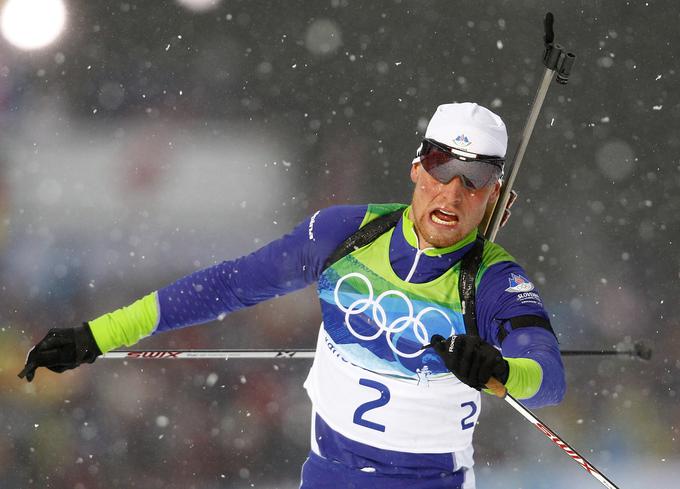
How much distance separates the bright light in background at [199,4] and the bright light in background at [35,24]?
0.84 metres

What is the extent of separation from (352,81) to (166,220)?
154 cm

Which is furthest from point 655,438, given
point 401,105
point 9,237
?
point 9,237

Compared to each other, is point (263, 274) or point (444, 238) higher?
point (444, 238)

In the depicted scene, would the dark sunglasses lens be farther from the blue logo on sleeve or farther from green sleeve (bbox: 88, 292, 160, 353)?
green sleeve (bbox: 88, 292, 160, 353)

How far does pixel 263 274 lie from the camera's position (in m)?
3.18

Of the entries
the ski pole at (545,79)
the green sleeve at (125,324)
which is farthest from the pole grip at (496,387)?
the green sleeve at (125,324)

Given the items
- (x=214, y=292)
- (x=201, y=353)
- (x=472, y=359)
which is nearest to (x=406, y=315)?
(x=472, y=359)

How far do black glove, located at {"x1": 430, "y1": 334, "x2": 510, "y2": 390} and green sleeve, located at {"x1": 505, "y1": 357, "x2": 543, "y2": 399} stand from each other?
0.08 m

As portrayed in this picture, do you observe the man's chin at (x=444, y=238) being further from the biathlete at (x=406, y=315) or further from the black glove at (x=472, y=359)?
the black glove at (x=472, y=359)

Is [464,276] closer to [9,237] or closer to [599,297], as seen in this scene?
[599,297]

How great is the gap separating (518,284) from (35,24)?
15.4ft

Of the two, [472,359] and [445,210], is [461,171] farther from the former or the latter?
[472,359]

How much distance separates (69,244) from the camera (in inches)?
250

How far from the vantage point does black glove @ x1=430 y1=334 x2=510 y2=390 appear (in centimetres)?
236
